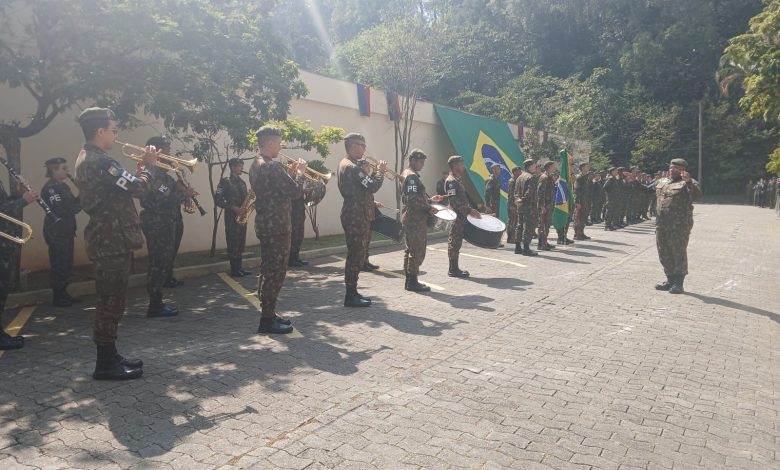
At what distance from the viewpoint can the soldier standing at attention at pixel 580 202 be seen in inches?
585

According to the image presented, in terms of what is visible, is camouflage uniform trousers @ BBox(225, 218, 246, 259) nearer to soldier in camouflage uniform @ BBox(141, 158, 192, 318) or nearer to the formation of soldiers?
the formation of soldiers

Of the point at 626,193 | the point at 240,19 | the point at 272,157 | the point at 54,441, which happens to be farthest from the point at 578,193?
the point at 54,441

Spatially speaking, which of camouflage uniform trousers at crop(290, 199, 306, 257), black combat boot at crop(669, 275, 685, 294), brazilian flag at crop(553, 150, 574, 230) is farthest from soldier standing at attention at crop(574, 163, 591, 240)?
camouflage uniform trousers at crop(290, 199, 306, 257)

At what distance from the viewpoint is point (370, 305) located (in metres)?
7.07

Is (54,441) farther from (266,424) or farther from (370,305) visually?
(370,305)

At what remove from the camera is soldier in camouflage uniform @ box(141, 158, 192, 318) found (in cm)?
654

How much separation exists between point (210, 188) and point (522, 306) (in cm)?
730

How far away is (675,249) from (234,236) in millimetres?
6796

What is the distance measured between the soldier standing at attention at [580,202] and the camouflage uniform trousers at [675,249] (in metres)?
6.59

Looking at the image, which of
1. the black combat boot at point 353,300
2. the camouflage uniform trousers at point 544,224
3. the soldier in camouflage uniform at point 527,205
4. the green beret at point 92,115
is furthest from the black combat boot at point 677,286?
the green beret at point 92,115

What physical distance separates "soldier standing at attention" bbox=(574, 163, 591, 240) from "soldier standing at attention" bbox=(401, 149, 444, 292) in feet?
26.4

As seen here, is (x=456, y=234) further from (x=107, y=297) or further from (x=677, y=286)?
(x=107, y=297)

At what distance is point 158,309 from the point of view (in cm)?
654

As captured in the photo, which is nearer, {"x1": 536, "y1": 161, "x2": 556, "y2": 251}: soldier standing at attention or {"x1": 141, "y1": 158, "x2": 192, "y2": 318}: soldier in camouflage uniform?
{"x1": 141, "y1": 158, "x2": 192, "y2": 318}: soldier in camouflage uniform
